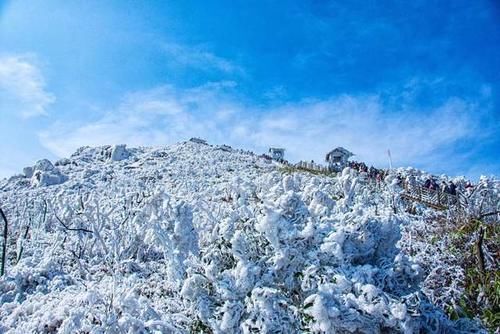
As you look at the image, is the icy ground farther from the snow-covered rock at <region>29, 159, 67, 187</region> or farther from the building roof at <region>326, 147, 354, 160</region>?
the building roof at <region>326, 147, 354, 160</region>

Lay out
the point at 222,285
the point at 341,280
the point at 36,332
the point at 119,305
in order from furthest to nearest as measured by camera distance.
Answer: the point at 36,332, the point at 119,305, the point at 222,285, the point at 341,280

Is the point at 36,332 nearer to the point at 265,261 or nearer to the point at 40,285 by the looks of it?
the point at 40,285

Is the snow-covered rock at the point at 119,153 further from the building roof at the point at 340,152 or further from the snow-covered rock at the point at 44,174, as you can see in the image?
the building roof at the point at 340,152

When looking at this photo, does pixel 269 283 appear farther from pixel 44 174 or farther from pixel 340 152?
pixel 340 152

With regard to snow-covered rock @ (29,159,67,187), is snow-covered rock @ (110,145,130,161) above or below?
above

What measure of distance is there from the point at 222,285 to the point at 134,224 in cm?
762

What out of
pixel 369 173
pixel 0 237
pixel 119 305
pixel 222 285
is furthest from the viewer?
pixel 369 173

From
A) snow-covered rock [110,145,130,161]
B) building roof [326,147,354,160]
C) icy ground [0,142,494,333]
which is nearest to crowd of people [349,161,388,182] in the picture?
building roof [326,147,354,160]

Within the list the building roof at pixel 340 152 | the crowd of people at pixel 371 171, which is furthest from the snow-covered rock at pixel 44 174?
the building roof at pixel 340 152

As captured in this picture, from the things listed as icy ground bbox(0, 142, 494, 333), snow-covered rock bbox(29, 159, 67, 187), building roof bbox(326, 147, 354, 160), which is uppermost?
building roof bbox(326, 147, 354, 160)

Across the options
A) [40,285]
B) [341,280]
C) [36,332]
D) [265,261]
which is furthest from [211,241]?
[40,285]

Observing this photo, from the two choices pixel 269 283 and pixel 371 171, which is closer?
pixel 269 283

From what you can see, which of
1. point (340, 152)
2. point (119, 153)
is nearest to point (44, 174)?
point (119, 153)

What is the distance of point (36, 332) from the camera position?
8.18 meters
